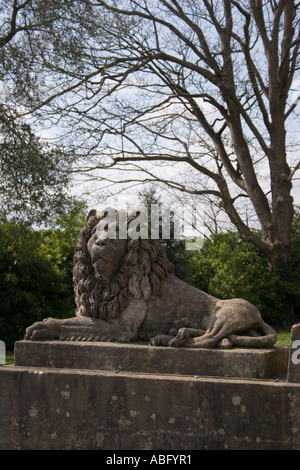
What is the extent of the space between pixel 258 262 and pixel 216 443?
443 inches

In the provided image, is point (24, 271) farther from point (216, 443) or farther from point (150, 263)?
point (216, 443)

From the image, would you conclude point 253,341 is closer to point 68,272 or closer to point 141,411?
point 141,411

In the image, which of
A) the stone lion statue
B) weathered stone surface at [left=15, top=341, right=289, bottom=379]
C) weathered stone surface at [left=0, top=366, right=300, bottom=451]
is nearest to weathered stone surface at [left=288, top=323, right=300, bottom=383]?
weathered stone surface at [left=0, top=366, right=300, bottom=451]

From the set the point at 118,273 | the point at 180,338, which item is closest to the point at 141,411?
the point at 180,338

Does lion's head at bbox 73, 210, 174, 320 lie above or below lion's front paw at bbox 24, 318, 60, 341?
above

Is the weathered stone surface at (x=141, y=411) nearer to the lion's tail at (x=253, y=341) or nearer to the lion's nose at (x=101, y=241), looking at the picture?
the lion's tail at (x=253, y=341)

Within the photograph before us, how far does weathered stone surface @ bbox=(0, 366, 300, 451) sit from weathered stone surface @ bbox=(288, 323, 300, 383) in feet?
0.27

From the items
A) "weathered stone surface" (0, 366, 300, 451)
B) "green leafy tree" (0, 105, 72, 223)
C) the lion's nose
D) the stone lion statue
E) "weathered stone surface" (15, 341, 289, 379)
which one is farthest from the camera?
"green leafy tree" (0, 105, 72, 223)

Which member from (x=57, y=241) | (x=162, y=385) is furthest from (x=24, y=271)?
(x=162, y=385)

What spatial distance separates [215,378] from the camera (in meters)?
4.82

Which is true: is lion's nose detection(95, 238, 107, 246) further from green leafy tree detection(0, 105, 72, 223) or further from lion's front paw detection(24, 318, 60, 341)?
green leafy tree detection(0, 105, 72, 223)

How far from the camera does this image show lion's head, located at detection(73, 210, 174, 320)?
18.1 ft

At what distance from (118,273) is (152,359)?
86 cm

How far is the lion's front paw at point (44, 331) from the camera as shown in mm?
5531
